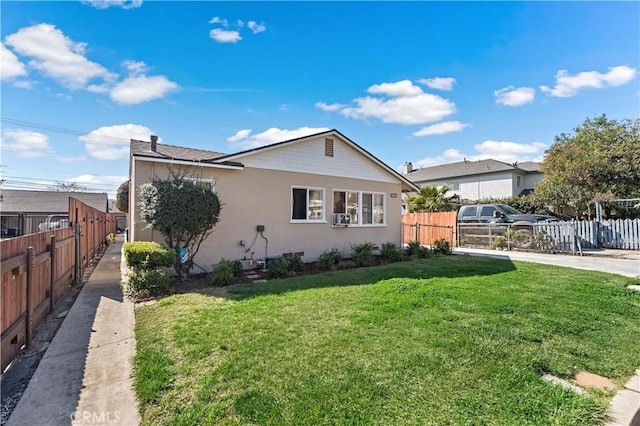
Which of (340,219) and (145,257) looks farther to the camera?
(340,219)

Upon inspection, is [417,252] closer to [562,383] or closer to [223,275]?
[223,275]

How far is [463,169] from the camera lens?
33500 mm

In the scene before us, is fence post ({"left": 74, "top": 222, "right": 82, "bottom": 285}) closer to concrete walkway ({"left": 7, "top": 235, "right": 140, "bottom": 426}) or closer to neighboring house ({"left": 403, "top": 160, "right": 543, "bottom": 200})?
concrete walkway ({"left": 7, "top": 235, "right": 140, "bottom": 426})

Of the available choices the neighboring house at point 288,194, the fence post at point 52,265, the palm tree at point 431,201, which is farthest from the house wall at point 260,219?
the palm tree at point 431,201

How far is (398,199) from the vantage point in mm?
13820

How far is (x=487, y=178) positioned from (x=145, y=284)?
32366mm

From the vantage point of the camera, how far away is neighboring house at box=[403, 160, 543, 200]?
2975 centimetres

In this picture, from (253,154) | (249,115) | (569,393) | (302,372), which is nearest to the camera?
(569,393)

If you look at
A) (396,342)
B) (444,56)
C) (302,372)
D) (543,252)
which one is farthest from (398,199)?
(302,372)

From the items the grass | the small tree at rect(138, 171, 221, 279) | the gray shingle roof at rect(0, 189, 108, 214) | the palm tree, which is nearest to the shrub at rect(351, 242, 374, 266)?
the grass

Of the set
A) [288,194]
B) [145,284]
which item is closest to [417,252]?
[288,194]

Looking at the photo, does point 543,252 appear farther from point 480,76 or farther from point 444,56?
point 444,56

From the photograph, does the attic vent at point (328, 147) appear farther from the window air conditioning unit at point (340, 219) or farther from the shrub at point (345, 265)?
the shrub at point (345, 265)

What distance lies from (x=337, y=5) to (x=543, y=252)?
1343 centimetres
